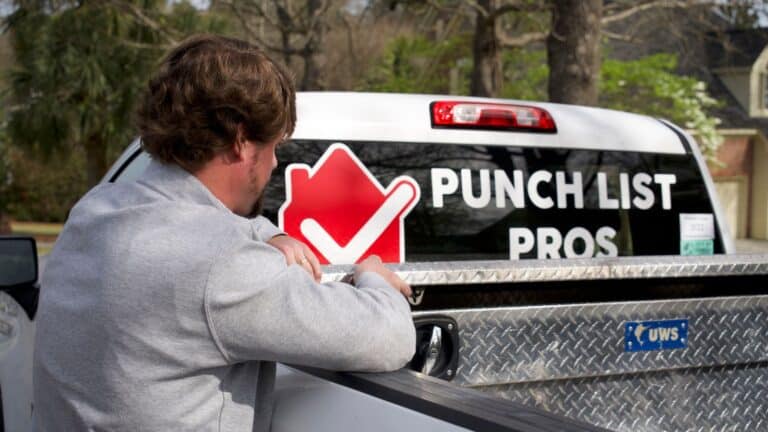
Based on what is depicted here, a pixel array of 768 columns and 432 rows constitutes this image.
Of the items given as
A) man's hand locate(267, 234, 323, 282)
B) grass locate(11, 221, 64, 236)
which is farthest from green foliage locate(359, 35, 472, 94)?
man's hand locate(267, 234, 323, 282)

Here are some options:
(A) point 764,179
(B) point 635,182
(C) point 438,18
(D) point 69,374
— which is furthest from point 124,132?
(D) point 69,374

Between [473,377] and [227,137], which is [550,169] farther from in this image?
[227,137]

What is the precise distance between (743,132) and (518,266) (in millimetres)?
27490

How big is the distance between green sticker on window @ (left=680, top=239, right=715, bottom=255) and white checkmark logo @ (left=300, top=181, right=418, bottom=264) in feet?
3.94

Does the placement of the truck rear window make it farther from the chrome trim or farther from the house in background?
the house in background

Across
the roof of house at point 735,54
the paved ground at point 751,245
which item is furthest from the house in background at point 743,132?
the paved ground at point 751,245

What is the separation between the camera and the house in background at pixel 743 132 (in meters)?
28.2

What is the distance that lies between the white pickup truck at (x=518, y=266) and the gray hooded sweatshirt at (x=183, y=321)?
102 mm

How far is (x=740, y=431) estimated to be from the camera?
2.75 meters

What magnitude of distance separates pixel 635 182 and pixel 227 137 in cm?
246

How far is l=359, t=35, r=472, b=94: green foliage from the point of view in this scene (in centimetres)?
1803

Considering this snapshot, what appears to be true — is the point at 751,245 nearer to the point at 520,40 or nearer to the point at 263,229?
the point at 520,40

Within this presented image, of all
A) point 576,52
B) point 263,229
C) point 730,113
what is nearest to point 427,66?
point 576,52

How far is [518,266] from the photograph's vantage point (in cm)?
248
